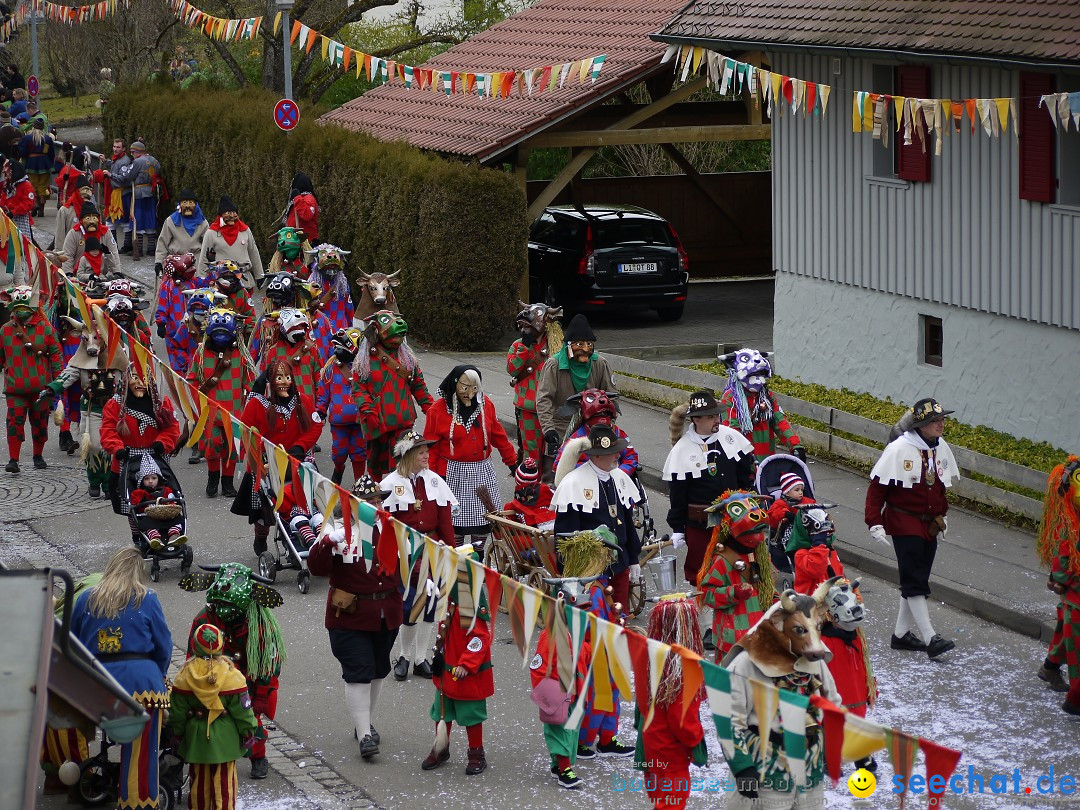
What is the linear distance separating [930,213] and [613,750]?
915cm

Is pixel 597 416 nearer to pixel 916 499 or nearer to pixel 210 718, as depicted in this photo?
pixel 916 499

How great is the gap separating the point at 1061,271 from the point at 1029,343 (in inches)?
33.0

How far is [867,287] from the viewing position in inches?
699

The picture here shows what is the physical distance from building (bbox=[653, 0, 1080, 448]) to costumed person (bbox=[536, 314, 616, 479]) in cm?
418

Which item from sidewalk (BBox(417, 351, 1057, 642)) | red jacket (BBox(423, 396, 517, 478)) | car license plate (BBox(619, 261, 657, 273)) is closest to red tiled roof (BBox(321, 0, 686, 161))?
car license plate (BBox(619, 261, 657, 273))

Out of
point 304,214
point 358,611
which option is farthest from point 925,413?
point 304,214

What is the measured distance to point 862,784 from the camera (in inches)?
336

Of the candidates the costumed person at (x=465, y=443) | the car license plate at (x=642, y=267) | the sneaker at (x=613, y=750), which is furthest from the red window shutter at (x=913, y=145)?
the sneaker at (x=613, y=750)

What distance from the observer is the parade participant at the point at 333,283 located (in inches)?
658

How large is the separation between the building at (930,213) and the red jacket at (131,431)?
7491 mm

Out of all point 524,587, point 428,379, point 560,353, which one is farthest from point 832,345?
point 524,587

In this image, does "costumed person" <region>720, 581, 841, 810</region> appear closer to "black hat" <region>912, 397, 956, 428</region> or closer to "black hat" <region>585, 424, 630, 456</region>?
"black hat" <region>585, 424, 630, 456</region>

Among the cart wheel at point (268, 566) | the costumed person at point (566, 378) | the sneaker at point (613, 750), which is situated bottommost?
the sneaker at point (613, 750)

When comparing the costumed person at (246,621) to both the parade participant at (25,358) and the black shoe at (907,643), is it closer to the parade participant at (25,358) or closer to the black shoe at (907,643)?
the black shoe at (907,643)
